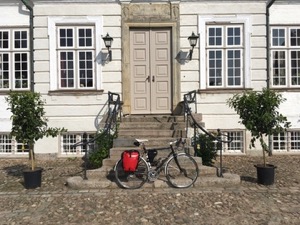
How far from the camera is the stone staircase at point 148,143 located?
22.3 feet

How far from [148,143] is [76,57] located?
401cm

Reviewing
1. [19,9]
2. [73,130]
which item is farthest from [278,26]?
[19,9]

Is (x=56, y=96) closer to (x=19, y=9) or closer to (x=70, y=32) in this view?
(x=70, y=32)

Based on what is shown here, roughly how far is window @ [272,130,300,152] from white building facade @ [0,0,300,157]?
1.3 inches

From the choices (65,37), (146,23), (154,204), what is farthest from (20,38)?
(154,204)

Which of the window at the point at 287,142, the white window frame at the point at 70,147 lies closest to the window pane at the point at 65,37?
the white window frame at the point at 70,147

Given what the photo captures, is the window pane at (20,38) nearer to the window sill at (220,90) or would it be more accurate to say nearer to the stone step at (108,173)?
the stone step at (108,173)

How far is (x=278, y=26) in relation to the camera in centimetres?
1038

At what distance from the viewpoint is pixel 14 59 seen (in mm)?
10367

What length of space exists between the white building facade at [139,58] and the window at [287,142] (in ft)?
0.11

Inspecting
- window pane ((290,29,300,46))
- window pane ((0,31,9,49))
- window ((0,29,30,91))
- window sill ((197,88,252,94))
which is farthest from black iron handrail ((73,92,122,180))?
window pane ((290,29,300,46))

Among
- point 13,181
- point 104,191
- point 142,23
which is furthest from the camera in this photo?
point 142,23

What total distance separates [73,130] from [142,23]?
3812 millimetres

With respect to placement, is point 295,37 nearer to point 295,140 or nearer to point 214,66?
point 214,66
